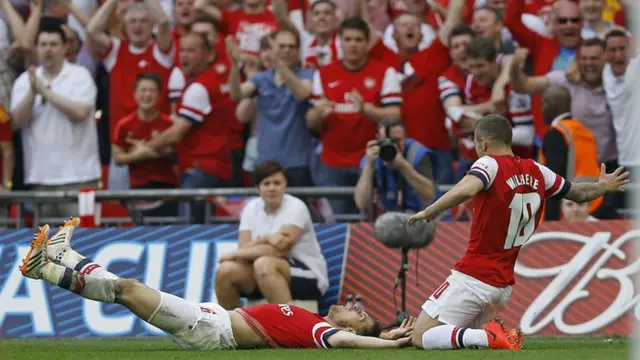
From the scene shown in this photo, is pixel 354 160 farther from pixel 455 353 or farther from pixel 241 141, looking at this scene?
pixel 455 353

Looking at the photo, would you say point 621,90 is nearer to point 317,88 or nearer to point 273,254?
point 317,88

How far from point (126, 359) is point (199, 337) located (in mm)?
844

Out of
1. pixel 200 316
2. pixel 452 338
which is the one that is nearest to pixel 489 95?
pixel 452 338

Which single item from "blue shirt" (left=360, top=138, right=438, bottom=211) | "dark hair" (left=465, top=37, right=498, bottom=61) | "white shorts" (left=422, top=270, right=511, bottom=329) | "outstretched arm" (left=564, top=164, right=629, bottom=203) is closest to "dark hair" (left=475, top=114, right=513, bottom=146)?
"outstretched arm" (left=564, top=164, right=629, bottom=203)

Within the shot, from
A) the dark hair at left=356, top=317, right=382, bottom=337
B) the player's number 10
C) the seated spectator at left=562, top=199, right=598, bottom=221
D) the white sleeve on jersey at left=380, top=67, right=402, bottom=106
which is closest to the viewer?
the player's number 10

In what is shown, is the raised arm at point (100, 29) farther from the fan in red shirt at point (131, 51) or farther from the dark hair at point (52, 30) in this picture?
the dark hair at point (52, 30)

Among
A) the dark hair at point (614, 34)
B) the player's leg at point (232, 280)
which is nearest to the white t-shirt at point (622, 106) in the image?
the dark hair at point (614, 34)

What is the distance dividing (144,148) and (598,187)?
21.2 feet

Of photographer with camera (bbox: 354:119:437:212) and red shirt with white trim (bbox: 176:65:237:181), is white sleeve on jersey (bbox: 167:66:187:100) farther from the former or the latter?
photographer with camera (bbox: 354:119:437:212)

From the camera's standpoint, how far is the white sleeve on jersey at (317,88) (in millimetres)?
15414

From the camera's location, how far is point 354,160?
15367 mm

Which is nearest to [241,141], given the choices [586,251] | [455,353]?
[586,251]

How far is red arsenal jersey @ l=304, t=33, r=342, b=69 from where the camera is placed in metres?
16.2

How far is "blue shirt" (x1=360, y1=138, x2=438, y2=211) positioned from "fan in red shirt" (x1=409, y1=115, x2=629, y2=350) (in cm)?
298
